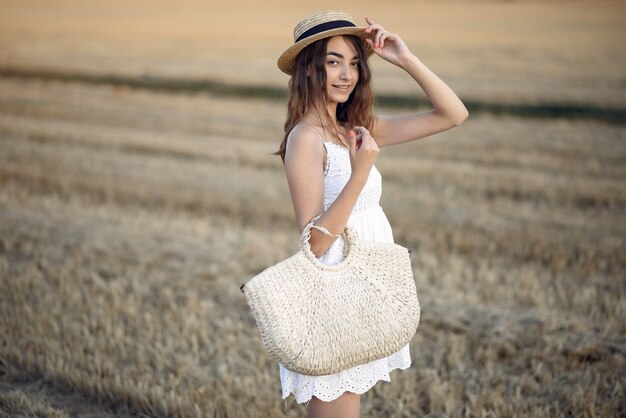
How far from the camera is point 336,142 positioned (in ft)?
9.38

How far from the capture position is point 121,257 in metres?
6.70

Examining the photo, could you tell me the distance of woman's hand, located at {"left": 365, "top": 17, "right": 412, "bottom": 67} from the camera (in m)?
2.90

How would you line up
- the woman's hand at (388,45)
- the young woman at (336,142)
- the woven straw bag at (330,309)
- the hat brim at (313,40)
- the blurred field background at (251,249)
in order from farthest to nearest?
the blurred field background at (251,249)
the woman's hand at (388,45)
the hat brim at (313,40)
the young woman at (336,142)
the woven straw bag at (330,309)

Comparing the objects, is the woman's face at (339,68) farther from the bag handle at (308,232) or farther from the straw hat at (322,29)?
the bag handle at (308,232)

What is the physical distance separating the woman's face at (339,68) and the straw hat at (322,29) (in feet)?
0.18

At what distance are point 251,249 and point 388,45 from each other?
4.16 m

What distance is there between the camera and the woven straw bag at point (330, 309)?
250 centimetres

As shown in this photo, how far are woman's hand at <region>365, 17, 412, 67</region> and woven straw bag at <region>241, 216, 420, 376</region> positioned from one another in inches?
33.3

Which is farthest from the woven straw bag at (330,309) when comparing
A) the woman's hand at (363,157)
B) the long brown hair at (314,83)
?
the long brown hair at (314,83)

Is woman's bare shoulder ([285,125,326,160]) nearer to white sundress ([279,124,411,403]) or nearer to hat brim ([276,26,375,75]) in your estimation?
Result: white sundress ([279,124,411,403])

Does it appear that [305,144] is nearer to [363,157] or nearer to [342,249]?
[363,157]

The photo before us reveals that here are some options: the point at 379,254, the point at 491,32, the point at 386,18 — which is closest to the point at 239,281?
the point at 379,254

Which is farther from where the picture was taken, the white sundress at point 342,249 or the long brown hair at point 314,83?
the long brown hair at point 314,83

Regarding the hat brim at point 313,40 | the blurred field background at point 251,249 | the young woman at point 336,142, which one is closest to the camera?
the young woman at point 336,142
